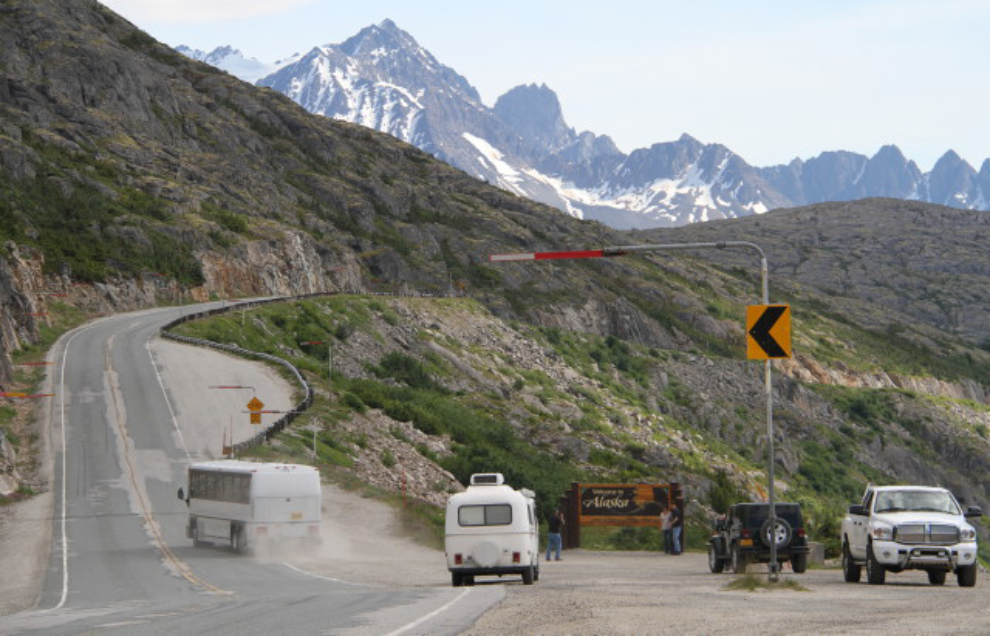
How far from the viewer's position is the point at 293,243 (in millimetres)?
118625

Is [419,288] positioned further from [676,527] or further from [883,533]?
[883,533]

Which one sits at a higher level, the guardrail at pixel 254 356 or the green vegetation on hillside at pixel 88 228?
the green vegetation on hillside at pixel 88 228

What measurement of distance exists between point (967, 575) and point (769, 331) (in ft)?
22.7

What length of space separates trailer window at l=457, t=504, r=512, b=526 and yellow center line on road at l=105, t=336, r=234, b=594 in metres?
5.70

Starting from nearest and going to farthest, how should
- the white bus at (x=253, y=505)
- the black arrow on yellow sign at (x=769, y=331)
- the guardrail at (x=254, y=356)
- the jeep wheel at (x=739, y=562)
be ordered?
the black arrow on yellow sign at (x=769, y=331)
the jeep wheel at (x=739, y=562)
the white bus at (x=253, y=505)
the guardrail at (x=254, y=356)

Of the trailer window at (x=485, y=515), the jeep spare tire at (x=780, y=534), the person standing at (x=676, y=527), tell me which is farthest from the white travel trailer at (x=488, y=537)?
the person standing at (x=676, y=527)

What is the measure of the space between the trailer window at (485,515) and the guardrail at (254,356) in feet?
72.9

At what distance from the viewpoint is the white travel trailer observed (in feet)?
95.5

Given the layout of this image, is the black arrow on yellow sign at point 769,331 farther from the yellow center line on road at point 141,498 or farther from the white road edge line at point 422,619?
the yellow center line on road at point 141,498

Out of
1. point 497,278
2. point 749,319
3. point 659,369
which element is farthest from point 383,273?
point 749,319

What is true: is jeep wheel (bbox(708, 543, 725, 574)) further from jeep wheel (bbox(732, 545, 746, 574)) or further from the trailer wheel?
the trailer wheel

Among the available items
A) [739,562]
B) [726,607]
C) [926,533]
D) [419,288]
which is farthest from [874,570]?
[419,288]

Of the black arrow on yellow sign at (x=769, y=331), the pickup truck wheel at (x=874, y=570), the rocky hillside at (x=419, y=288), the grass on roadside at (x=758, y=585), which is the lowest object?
the grass on roadside at (x=758, y=585)

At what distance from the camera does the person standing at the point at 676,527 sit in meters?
45.5
